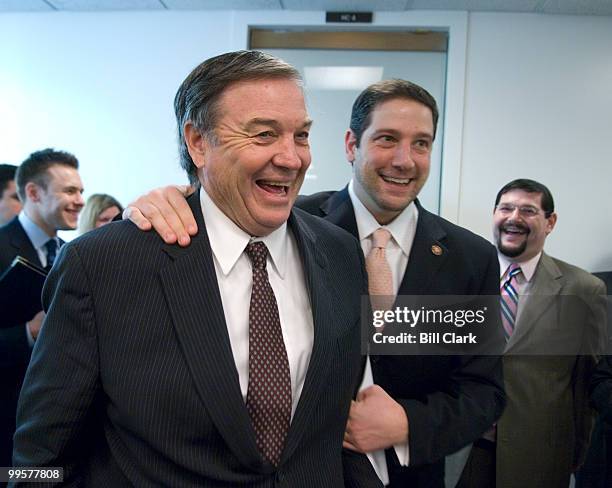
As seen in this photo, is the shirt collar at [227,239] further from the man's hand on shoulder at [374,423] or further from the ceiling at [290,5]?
the ceiling at [290,5]

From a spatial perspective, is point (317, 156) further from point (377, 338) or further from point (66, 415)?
point (66, 415)

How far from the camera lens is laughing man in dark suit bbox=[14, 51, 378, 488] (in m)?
0.75

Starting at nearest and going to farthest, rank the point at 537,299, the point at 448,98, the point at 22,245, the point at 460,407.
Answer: the point at 460,407, the point at 537,299, the point at 22,245, the point at 448,98

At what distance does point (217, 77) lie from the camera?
845mm

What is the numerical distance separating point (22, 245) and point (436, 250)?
150 cm

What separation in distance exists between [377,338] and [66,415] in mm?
684

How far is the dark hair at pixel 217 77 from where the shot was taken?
0.84 m

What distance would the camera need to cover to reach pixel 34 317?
162 cm

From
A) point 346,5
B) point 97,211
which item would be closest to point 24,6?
point 97,211

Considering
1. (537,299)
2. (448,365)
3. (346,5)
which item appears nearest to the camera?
(448,365)

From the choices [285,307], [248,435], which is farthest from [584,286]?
[248,435]

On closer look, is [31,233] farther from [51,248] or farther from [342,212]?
[342,212]

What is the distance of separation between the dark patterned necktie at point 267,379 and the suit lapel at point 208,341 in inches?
1.7

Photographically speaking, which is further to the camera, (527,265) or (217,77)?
(527,265)
